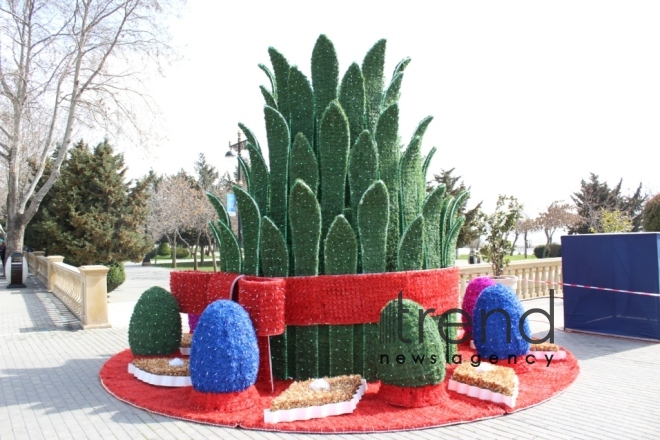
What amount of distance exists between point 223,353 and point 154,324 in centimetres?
230

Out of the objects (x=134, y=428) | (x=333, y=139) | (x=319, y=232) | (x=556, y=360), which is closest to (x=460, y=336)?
(x=556, y=360)

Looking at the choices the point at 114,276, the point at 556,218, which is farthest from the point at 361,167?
the point at 556,218

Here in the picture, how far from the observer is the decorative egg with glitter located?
200 inches

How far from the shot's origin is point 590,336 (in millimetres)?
9336

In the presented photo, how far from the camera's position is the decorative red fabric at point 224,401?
5148mm

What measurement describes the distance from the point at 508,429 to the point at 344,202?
3187 mm

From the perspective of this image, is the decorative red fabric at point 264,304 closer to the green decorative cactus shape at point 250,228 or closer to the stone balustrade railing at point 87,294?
the green decorative cactus shape at point 250,228

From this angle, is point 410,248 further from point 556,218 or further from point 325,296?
point 556,218

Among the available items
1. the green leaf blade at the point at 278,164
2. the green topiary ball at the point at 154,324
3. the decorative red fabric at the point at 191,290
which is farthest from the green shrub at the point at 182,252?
the green leaf blade at the point at 278,164

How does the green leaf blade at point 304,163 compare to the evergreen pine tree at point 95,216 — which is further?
the evergreen pine tree at point 95,216

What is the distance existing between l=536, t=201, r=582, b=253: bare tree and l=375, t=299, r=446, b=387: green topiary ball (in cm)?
3820

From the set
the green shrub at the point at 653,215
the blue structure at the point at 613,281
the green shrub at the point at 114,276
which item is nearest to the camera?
the blue structure at the point at 613,281

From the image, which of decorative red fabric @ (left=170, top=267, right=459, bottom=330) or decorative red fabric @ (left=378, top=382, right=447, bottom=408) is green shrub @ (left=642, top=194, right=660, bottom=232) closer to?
decorative red fabric @ (left=170, top=267, right=459, bottom=330)

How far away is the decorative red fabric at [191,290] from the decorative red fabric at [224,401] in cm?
181
